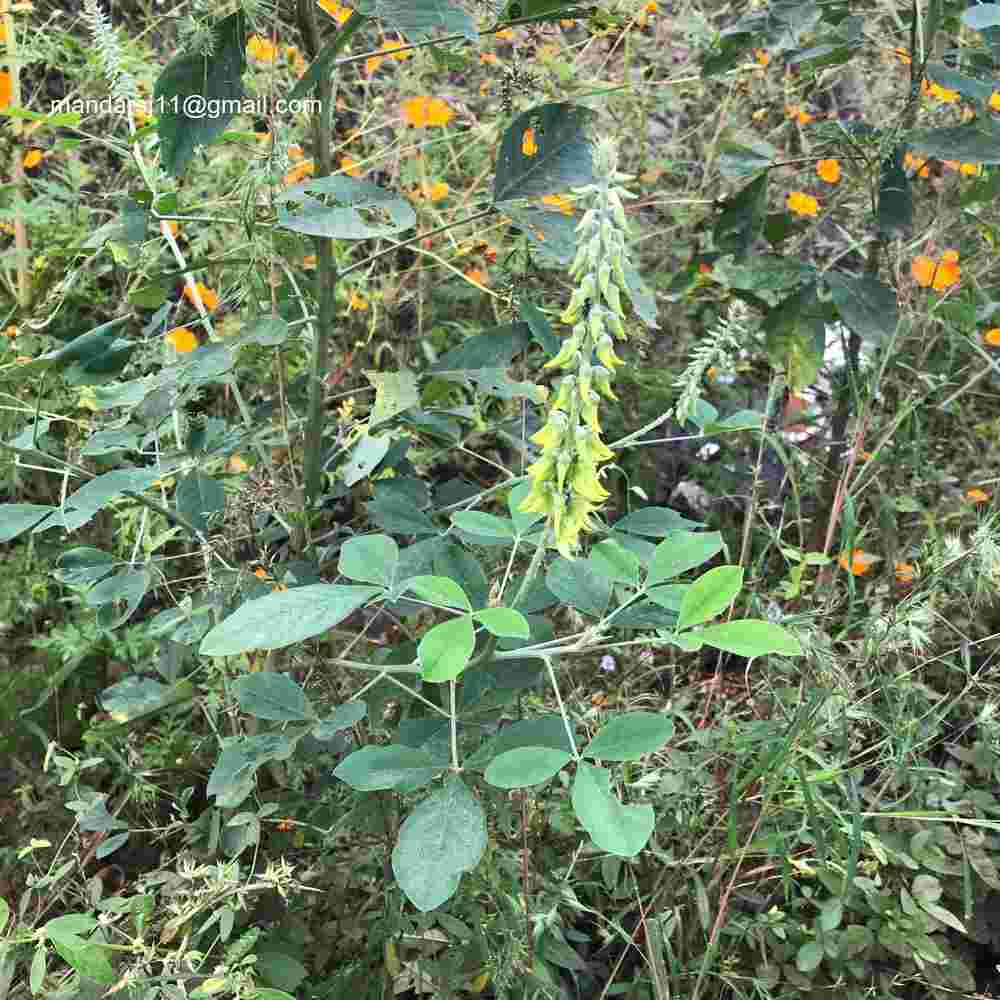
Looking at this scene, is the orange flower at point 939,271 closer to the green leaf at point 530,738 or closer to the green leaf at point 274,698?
the green leaf at point 530,738

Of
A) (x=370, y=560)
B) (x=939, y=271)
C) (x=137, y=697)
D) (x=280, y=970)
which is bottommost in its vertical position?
(x=280, y=970)

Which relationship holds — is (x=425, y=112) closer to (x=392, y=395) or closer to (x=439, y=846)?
(x=392, y=395)

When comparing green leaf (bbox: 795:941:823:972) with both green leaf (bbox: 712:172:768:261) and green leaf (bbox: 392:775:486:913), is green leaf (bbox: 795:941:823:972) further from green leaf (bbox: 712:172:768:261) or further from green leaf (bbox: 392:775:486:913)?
green leaf (bbox: 712:172:768:261)

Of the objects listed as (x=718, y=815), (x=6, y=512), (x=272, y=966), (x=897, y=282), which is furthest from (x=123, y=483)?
(x=897, y=282)

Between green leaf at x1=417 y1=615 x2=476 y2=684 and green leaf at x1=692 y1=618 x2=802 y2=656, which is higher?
green leaf at x1=417 y1=615 x2=476 y2=684

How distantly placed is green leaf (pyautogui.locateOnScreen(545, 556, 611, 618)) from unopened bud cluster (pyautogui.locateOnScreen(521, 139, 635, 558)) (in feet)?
0.37

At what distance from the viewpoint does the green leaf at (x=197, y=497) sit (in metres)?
1.29

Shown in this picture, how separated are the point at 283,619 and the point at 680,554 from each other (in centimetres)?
41

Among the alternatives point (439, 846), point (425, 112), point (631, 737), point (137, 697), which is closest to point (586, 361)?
point (631, 737)

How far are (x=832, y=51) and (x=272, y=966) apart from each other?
5.88 ft

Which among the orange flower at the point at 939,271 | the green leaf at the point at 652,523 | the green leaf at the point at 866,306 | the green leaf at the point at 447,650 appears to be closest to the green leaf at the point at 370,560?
the green leaf at the point at 447,650

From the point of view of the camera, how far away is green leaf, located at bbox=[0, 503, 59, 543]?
1.16m

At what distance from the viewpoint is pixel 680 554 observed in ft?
3.20

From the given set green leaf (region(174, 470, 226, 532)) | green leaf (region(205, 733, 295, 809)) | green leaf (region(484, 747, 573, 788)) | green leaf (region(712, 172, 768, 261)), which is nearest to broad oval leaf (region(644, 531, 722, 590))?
green leaf (region(484, 747, 573, 788))
